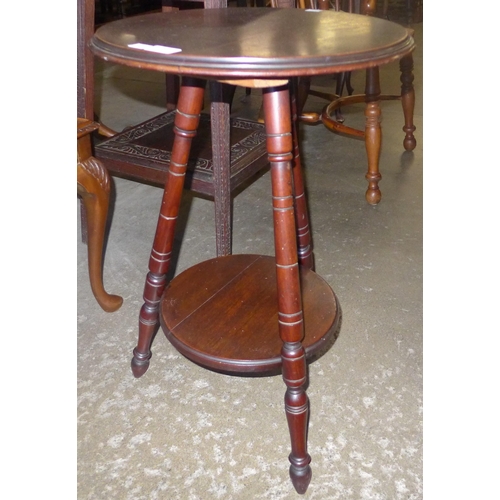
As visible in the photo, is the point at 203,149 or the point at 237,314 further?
the point at 203,149

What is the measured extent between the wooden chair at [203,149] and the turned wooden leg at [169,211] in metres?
0.31

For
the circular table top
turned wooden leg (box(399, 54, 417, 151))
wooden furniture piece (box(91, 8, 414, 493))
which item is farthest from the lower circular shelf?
turned wooden leg (box(399, 54, 417, 151))

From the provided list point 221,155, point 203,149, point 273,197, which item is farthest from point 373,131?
point 273,197

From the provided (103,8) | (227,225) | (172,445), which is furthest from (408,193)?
(103,8)

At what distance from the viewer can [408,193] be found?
2.34 m

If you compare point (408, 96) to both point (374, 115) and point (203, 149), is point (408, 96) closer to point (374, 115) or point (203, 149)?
point (374, 115)

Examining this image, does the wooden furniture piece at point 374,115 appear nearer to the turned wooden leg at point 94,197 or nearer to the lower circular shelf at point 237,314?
the turned wooden leg at point 94,197

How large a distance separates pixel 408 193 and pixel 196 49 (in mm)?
1673

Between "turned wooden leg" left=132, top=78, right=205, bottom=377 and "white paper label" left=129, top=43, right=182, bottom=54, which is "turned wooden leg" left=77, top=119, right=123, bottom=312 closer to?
"turned wooden leg" left=132, top=78, right=205, bottom=377

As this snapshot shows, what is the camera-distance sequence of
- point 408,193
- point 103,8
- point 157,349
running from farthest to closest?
1. point 103,8
2. point 408,193
3. point 157,349

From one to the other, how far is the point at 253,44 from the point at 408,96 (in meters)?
1.86

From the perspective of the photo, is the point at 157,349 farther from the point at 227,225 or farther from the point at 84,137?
the point at 84,137

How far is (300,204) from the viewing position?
1380mm

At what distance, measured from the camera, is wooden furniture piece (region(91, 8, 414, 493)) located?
2.70 ft
